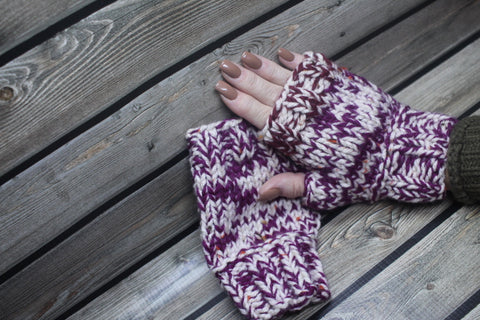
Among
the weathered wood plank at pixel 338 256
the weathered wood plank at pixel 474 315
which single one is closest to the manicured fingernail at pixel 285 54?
the weathered wood plank at pixel 338 256

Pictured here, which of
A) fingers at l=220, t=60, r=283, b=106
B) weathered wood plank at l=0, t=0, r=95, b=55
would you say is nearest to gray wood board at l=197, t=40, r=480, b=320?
fingers at l=220, t=60, r=283, b=106

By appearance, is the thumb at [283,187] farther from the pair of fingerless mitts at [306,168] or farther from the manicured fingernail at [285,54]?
the manicured fingernail at [285,54]

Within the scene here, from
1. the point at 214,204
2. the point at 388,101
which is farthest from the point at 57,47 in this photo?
the point at 388,101

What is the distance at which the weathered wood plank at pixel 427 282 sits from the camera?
3.06ft

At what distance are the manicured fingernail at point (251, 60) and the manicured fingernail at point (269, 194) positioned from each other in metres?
0.30

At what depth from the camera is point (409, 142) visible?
3.23ft

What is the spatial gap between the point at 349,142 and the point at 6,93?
2.42 ft

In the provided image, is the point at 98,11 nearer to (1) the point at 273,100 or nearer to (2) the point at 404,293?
(1) the point at 273,100

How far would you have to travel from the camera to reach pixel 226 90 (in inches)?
40.3

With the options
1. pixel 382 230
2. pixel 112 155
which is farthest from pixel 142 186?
pixel 382 230

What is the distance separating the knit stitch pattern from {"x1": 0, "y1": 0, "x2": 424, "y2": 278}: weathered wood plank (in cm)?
7

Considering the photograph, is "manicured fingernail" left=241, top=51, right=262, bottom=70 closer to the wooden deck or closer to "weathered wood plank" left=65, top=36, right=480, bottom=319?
the wooden deck

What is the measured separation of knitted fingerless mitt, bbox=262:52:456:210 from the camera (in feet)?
3.17

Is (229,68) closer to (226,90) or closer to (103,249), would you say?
(226,90)
